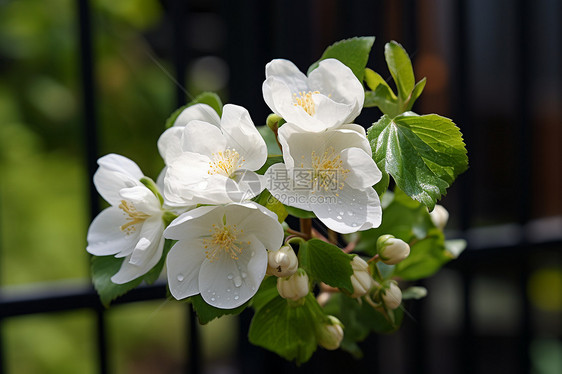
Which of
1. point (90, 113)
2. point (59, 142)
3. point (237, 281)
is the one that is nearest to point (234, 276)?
point (237, 281)

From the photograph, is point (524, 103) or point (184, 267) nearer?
point (184, 267)

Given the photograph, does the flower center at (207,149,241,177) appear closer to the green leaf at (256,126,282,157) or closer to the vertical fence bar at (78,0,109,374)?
the green leaf at (256,126,282,157)

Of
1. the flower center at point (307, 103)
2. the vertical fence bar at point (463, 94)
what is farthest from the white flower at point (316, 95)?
the vertical fence bar at point (463, 94)

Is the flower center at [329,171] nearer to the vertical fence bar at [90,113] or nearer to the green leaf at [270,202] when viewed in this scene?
the green leaf at [270,202]

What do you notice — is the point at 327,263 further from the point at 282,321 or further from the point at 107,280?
the point at 107,280

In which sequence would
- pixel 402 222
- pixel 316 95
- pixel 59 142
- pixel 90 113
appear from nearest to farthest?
1. pixel 316 95
2. pixel 402 222
3. pixel 90 113
4. pixel 59 142

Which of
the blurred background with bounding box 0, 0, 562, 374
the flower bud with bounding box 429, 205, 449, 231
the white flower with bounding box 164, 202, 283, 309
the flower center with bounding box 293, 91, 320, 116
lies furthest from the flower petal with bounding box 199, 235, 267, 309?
the blurred background with bounding box 0, 0, 562, 374

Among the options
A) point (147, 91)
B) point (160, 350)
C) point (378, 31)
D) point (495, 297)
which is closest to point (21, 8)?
point (147, 91)
